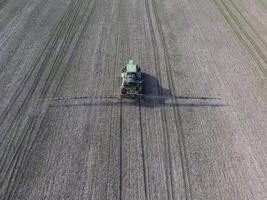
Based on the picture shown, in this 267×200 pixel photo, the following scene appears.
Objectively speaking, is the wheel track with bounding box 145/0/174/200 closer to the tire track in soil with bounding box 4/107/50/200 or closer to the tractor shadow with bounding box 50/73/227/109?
the tractor shadow with bounding box 50/73/227/109

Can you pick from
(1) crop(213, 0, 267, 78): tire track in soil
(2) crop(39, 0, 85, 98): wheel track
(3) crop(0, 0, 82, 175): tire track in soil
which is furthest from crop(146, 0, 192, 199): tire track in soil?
(3) crop(0, 0, 82, 175): tire track in soil

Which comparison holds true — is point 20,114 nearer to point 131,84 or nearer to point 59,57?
point 59,57

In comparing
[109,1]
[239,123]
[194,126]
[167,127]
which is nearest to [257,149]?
[239,123]

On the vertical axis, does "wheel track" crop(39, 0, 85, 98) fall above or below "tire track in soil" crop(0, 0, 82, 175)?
above

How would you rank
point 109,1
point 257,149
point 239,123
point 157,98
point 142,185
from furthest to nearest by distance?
point 109,1 < point 157,98 < point 239,123 < point 257,149 < point 142,185

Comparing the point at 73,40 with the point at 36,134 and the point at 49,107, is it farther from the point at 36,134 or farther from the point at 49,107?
the point at 36,134

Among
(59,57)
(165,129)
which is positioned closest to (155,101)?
(165,129)

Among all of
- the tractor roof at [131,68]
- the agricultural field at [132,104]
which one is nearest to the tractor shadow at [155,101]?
the agricultural field at [132,104]
